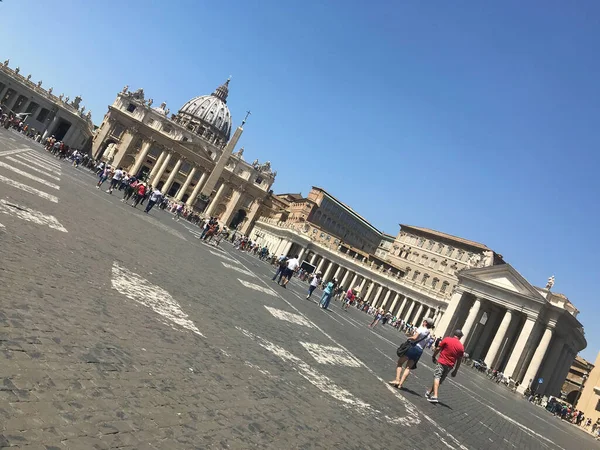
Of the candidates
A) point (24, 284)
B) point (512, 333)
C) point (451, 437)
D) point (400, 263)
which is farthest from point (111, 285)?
point (400, 263)

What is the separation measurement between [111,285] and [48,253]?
1.20 m

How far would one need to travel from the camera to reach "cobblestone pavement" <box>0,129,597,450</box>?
10.3ft

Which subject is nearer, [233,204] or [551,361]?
[551,361]

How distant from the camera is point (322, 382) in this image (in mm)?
6984

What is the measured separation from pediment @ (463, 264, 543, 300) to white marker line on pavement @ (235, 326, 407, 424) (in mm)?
38518

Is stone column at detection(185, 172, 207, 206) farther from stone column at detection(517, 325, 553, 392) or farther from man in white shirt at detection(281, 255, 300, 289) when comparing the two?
man in white shirt at detection(281, 255, 300, 289)

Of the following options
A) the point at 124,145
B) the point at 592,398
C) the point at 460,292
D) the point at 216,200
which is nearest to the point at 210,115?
the point at 216,200

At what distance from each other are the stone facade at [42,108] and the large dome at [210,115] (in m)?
29.9

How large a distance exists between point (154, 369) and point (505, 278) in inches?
1761

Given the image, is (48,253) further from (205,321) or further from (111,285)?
(205,321)

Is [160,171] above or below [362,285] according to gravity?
above

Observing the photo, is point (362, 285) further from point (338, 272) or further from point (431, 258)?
point (431, 258)

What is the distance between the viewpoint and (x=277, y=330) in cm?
936

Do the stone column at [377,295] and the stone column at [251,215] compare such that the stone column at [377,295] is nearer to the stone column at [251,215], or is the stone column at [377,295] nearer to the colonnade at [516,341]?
the colonnade at [516,341]
